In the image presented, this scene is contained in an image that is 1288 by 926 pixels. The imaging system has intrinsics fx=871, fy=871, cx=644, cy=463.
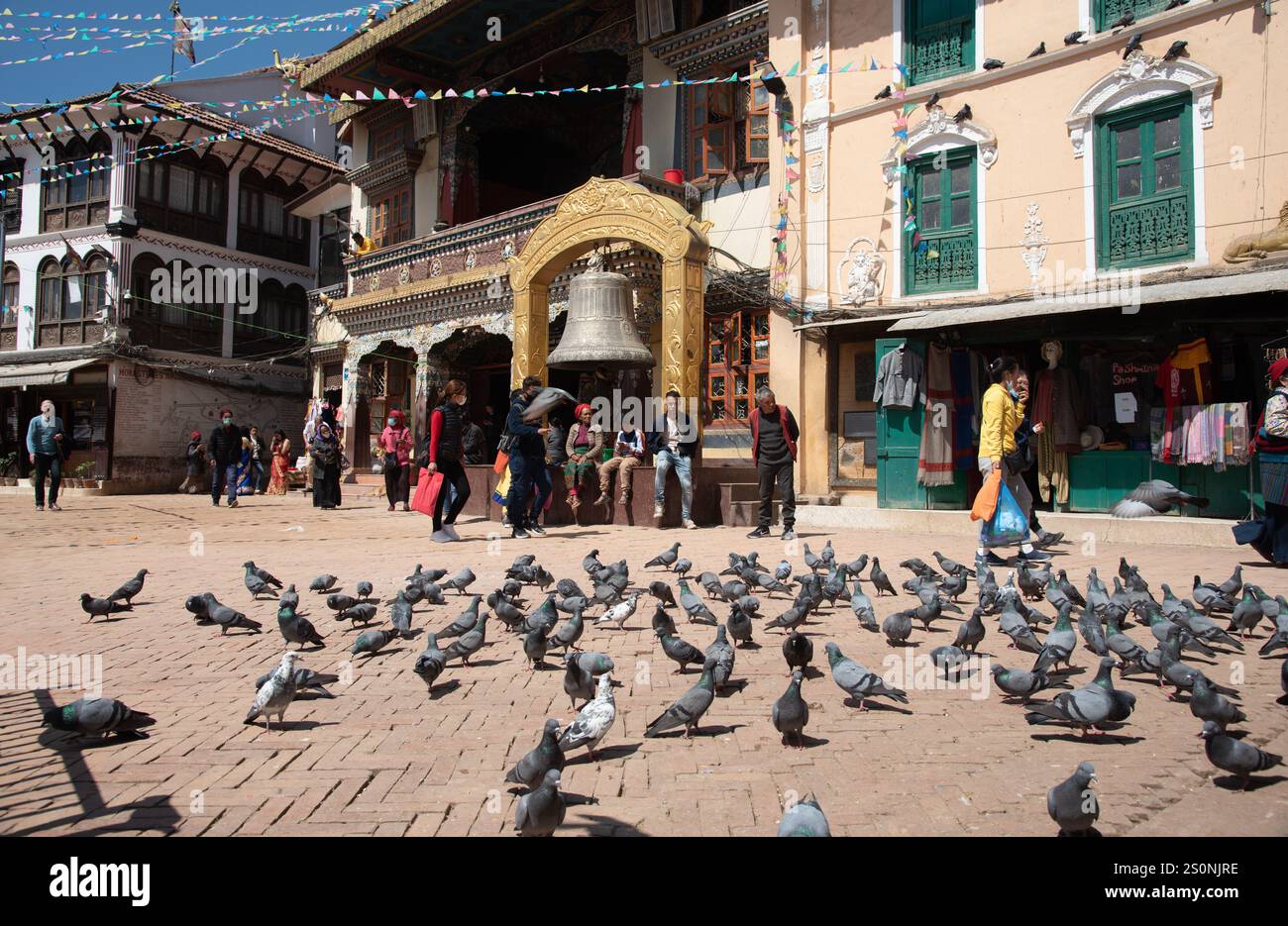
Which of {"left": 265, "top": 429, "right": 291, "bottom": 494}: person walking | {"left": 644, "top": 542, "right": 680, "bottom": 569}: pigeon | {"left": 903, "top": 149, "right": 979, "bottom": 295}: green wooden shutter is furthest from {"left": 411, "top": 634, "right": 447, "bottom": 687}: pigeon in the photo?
{"left": 265, "top": 429, "right": 291, "bottom": 494}: person walking

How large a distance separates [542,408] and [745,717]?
766cm

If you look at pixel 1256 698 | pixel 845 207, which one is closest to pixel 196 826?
pixel 1256 698

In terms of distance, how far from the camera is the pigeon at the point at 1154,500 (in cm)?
1126

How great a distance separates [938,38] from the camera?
14.0 m

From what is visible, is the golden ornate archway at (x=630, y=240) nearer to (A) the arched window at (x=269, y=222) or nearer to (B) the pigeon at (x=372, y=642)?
(B) the pigeon at (x=372, y=642)

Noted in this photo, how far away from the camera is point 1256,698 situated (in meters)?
4.65

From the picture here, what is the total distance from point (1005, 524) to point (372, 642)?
253 inches

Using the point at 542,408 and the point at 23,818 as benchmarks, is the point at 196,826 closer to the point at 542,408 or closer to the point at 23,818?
the point at 23,818

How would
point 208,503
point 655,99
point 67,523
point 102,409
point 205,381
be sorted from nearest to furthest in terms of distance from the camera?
point 67,523
point 655,99
point 208,503
point 102,409
point 205,381

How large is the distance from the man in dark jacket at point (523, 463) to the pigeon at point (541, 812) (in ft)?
29.3

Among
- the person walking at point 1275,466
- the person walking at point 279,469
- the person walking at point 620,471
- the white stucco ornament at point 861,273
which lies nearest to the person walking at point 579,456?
the person walking at point 620,471

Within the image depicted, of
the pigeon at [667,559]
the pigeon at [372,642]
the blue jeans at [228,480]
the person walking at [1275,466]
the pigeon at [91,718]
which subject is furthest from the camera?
the blue jeans at [228,480]

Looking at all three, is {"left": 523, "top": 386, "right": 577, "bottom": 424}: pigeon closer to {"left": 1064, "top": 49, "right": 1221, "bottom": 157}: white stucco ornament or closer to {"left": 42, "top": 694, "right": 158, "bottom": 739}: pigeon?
{"left": 42, "top": 694, "right": 158, "bottom": 739}: pigeon

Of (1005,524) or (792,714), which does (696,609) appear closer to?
(792,714)
